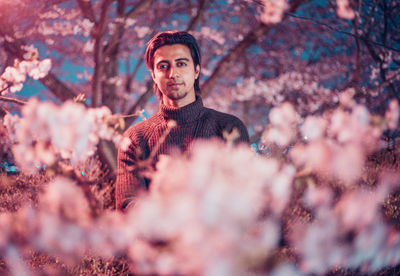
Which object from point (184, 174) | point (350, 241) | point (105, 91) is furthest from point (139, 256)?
point (105, 91)

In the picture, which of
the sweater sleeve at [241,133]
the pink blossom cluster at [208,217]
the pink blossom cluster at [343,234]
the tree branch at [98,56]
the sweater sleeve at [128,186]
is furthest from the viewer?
the tree branch at [98,56]

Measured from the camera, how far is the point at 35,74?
2.06m

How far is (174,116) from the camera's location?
177 centimetres

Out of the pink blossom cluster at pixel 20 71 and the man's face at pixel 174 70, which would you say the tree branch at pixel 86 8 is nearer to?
the pink blossom cluster at pixel 20 71

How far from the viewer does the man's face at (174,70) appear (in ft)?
5.51

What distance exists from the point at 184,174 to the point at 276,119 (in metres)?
0.42

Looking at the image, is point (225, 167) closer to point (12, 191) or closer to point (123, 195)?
point (123, 195)

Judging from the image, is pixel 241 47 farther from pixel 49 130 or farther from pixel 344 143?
pixel 49 130

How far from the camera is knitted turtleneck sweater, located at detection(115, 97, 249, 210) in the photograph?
1678 millimetres

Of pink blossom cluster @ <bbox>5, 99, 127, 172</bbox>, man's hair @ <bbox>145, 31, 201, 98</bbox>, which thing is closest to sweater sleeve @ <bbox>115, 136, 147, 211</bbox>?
pink blossom cluster @ <bbox>5, 99, 127, 172</bbox>

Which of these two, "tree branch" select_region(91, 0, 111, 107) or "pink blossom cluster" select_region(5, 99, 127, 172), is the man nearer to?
"pink blossom cluster" select_region(5, 99, 127, 172)

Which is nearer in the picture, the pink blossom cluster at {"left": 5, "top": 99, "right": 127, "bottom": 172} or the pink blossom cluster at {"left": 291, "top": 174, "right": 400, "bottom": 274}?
the pink blossom cluster at {"left": 291, "top": 174, "right": 400, "bottom": 274}

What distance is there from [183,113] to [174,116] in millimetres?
71

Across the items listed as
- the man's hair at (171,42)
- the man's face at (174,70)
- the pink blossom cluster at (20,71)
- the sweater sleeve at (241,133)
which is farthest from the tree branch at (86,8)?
the sweater sleeve at (241,133)
